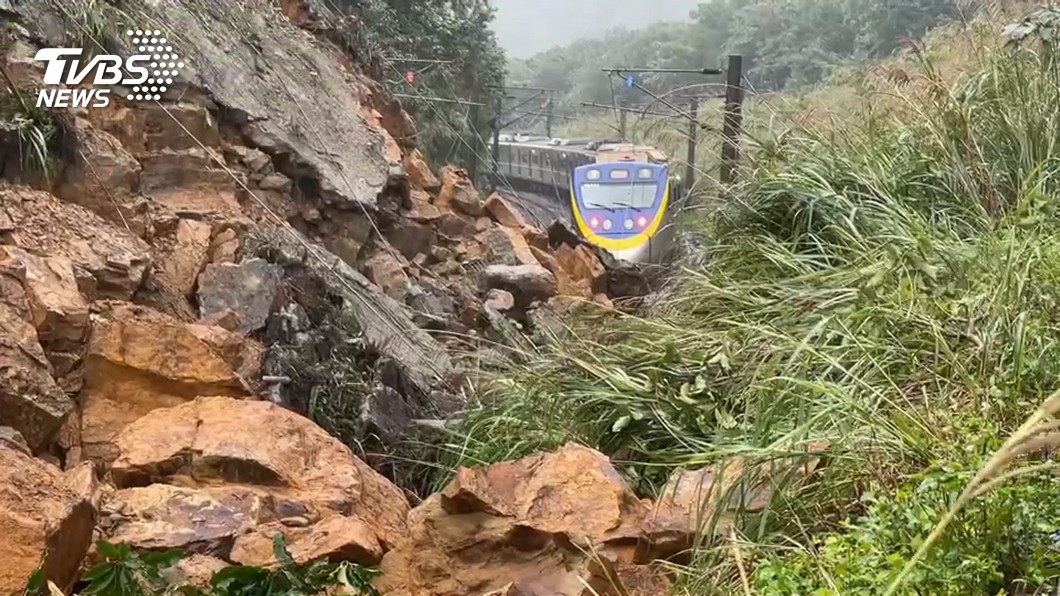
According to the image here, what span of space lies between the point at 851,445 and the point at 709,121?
7.55 ft

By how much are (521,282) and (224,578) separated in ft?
10.4

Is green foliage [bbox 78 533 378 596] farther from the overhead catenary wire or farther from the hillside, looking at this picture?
the overhead catenary wire

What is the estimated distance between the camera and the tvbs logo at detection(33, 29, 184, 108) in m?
2.85

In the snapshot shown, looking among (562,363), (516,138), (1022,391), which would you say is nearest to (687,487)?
(1022,391)

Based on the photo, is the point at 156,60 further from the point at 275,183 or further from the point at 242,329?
the point at 242,329

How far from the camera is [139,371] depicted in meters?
2.06

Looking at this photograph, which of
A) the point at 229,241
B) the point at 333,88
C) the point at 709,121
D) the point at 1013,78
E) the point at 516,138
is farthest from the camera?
the point at 516,138

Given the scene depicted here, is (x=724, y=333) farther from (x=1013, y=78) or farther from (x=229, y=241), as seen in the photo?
(x=229, y=241)

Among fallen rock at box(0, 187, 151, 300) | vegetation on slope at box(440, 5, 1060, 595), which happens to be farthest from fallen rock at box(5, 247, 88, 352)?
vegetation on slope at box(440, 5, 1060, 595)

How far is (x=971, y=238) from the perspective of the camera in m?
2.25

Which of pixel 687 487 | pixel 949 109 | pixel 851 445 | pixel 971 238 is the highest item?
pixel 949 109

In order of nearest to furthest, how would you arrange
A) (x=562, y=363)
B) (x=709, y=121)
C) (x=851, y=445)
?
(x=851, y=445)
(x=562, y=363)
(x=709, y=121)

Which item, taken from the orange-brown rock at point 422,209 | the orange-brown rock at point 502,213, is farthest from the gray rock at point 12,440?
the orange-brown rock at point 502,213

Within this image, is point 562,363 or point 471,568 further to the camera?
point 562,363
